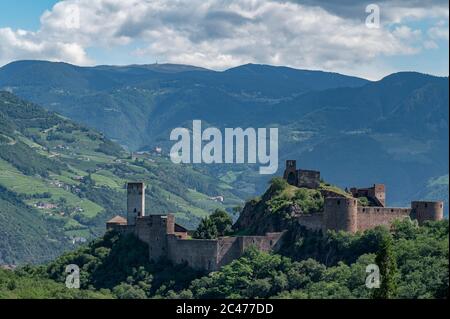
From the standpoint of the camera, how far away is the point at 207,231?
342 ft

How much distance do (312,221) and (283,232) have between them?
3.01 meters

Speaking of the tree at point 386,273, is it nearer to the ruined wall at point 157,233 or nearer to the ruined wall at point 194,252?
the ruined wall at point 194,252

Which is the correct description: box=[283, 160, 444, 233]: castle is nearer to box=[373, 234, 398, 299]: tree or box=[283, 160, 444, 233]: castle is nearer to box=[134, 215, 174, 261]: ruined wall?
box=[134, 215, 174, 261]: ruined wall

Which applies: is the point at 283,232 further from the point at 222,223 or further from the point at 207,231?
the point at 222,223

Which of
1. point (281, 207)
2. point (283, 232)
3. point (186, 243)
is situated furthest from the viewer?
point (281, 207)

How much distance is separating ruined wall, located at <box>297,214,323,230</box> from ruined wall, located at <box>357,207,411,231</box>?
9.34ft

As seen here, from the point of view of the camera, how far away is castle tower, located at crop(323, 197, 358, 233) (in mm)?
96438

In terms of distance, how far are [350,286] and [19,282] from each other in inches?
1157

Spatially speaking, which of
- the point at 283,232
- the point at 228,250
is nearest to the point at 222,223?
the point at 228,250

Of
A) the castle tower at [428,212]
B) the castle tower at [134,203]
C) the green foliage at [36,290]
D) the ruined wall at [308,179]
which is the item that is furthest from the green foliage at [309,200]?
the green foliage at [36,290]

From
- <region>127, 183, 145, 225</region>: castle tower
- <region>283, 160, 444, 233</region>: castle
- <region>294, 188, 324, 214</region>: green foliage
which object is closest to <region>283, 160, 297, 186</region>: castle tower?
<region>294, 188, 324, 214</region>: green foliage
